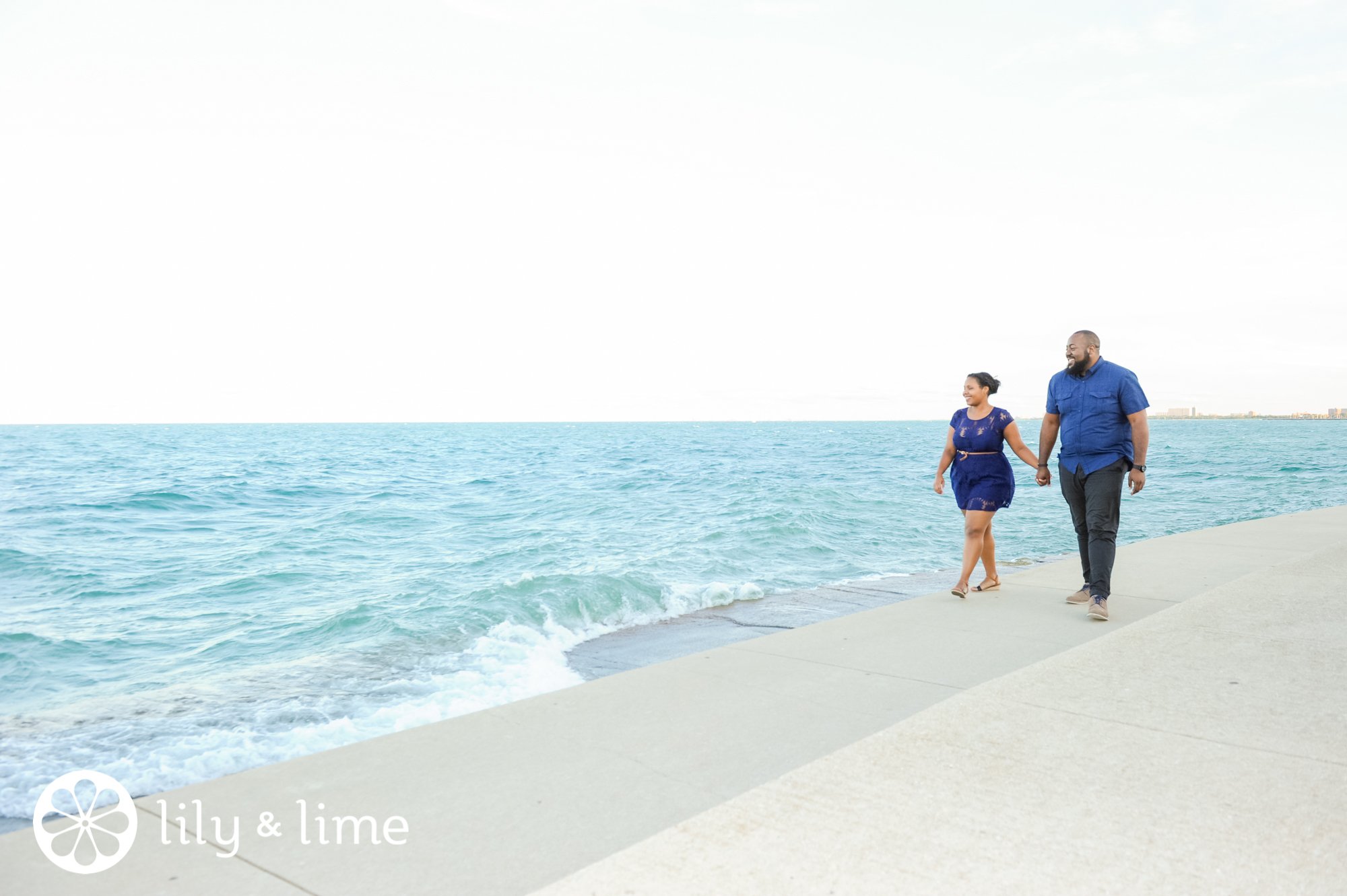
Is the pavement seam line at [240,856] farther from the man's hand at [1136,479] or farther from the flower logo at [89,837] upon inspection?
the man's hand at [1136,479]

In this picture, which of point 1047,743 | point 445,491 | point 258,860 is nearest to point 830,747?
point 1047,743

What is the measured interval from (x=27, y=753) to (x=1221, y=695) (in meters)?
6.72

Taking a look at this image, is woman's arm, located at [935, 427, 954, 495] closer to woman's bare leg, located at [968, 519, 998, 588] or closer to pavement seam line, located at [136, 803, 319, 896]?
woman's bare leg, located at [968, 519, 998, 588]

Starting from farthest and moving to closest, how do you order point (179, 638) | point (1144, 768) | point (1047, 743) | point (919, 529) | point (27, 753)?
point (919, 529) < point (179, 638) < point (27, 753) < point (1047, 743) < point (1144, 768)

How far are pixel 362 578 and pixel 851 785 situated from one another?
33.9ft

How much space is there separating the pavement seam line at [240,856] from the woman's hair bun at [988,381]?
5672mm

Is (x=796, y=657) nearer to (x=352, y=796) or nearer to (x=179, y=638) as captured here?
(x=352, y=796)

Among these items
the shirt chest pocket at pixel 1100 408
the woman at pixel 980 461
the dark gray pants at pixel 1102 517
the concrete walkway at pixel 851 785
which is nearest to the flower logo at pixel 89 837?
the concrete walkway at pixel 851 785

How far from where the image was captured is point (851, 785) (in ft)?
9.51

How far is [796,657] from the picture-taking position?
5.29 m

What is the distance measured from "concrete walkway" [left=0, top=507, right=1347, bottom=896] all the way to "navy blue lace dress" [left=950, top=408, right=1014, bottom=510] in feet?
5.71

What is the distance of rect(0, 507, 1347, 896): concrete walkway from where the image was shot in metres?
2.40

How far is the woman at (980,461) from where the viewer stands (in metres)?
6.80

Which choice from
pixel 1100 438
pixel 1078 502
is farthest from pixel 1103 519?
pixel 1100 438
